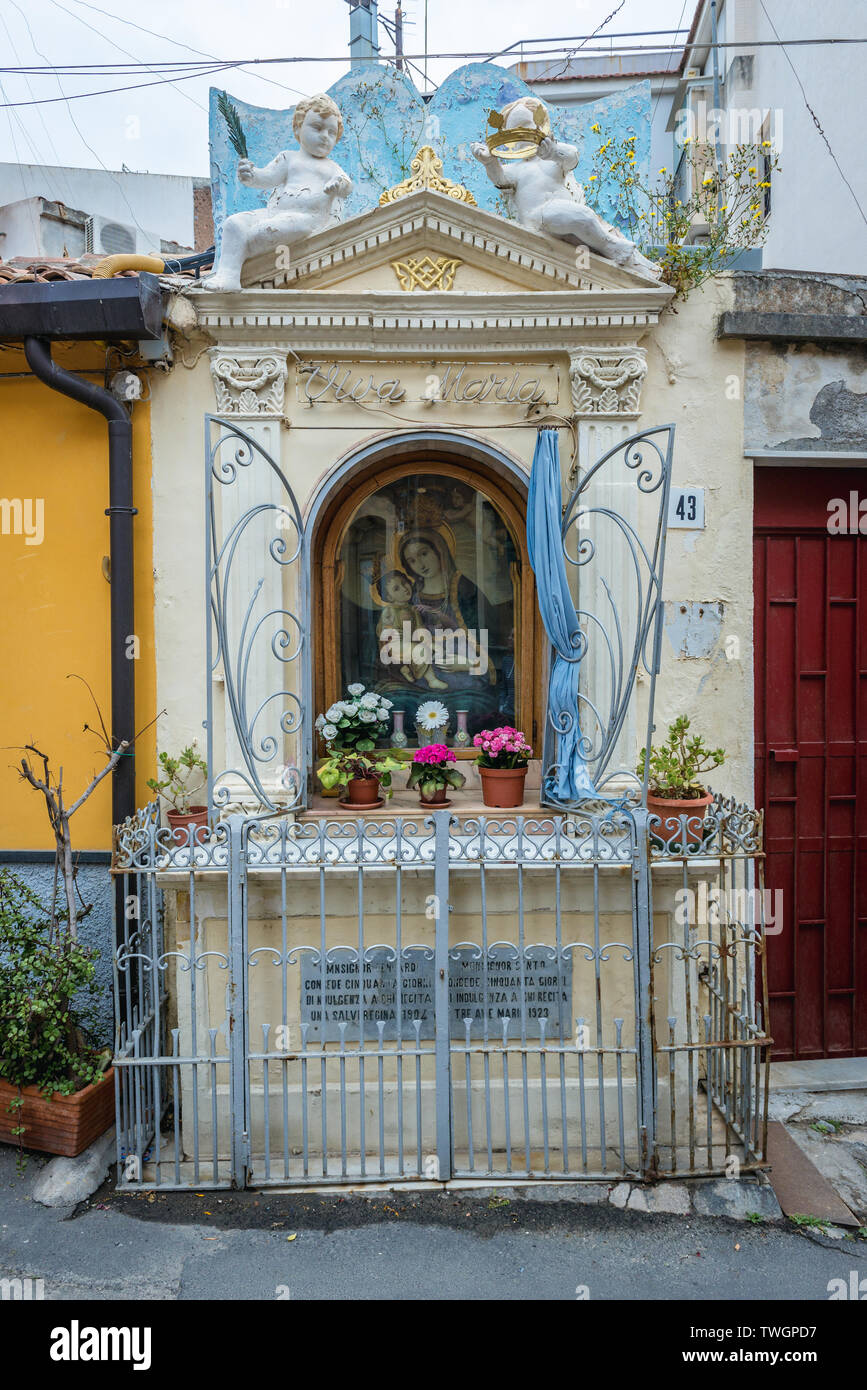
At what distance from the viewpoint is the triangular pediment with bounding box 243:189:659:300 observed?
4641mm

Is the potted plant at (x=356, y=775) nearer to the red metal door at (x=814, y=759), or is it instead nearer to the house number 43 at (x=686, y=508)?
the house number 43 at (x=686, y=508)

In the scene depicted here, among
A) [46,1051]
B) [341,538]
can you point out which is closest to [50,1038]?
[46,1051]

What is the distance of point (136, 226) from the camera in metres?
11.3

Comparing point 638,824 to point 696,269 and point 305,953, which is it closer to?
point 305,953

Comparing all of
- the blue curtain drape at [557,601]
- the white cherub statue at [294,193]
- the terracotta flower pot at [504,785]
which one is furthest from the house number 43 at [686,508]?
the white cherub statue at [294,193]

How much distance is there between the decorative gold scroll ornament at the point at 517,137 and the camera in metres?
4.64

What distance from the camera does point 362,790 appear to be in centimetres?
479

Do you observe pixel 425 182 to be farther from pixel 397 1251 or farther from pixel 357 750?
pixel 397 1251

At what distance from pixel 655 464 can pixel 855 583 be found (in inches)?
59.5

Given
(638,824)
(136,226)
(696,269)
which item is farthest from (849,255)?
(136,226)

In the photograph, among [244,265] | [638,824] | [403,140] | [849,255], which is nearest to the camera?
Answer: [638,824]

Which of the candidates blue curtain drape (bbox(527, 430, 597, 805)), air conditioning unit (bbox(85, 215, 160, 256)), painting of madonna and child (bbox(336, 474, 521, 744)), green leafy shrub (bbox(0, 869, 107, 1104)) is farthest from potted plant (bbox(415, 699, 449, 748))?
air conditioning unit (bbox(85, 215, 160, 256))

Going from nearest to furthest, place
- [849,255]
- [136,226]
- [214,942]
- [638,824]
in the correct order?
[638,824] < [214,942] < [849,255] < [136,226]

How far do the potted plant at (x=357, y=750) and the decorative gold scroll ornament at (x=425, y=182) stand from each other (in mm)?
2621
